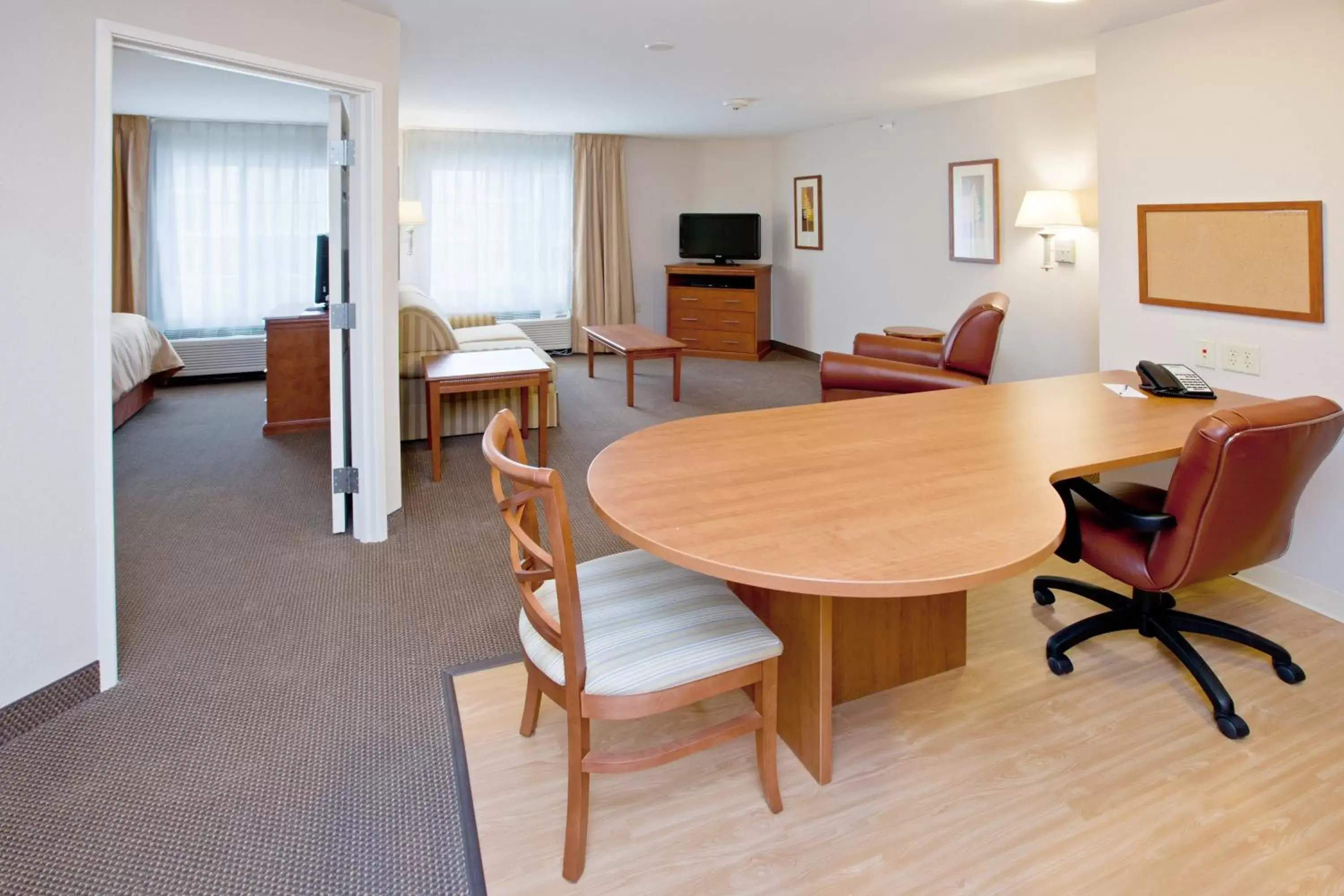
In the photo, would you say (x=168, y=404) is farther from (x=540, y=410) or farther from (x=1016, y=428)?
(x=1016, y=428)

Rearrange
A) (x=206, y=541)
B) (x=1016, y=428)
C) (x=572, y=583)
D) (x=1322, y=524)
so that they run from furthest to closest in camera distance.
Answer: (x=206, y=541) → (x=1322, y=524) → (x=1016, y=428) → (x=572, y=583)

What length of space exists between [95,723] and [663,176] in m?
7.25

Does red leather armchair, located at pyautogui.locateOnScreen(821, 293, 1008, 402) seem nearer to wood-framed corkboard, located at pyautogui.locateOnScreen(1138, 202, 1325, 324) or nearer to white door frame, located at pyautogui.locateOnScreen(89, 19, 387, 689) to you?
wood-framed corkboard, located at pyautogui.locateOnScreen(1138, 202, 1325, 324)

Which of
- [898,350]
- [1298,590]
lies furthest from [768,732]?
[898,350]

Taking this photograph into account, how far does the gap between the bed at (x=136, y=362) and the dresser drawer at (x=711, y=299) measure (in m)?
Result: 4.35

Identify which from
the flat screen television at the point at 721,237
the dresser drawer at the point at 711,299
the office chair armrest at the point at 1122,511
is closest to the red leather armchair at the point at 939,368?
the office chair armrest at the point at 1122,511

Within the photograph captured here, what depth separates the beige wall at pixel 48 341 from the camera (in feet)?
6.36

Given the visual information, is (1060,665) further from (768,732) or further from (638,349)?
(638,349)

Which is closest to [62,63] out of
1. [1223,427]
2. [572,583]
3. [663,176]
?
[572,583]

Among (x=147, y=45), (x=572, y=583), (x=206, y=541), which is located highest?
(x=147, y=45)

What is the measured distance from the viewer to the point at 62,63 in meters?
2.01

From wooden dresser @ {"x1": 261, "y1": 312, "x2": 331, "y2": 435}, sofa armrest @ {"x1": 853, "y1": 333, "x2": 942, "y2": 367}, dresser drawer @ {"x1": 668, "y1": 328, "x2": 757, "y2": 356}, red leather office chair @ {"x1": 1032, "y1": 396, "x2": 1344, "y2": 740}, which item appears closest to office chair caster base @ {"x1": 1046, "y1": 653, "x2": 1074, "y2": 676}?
red leather office chair @ {"x1": 1032, "y1": 396, "x2": 1344, "y2": 740}

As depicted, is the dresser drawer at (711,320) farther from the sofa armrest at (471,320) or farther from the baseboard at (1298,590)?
the baseboard at (1298,590)

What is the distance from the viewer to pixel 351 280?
10.7 feet
